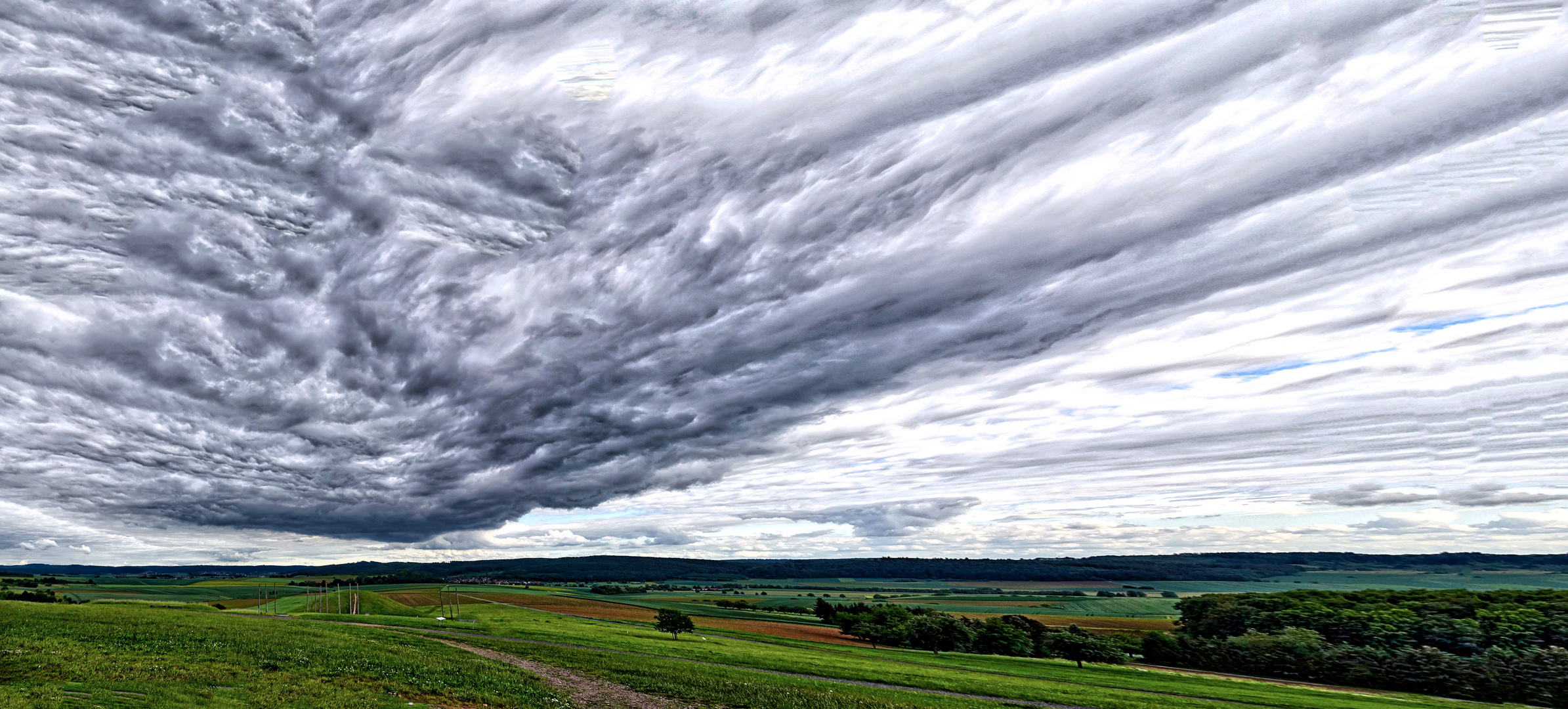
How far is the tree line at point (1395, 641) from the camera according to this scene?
89.2 metres

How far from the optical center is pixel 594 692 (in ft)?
124

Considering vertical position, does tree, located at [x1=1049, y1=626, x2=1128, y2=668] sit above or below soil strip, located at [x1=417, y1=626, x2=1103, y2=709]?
below

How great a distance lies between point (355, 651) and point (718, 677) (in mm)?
24599

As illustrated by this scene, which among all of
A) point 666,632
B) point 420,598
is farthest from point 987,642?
point 420,598

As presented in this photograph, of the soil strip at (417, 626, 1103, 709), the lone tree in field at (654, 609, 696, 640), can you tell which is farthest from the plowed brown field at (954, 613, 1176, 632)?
the soil strip at (417, 626, 1103, 709)

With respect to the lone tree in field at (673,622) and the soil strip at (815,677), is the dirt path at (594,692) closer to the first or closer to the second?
the soil strip at (815,677)

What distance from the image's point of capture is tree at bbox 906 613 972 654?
120938 millimetres

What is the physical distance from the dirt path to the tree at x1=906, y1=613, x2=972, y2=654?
90.8 m

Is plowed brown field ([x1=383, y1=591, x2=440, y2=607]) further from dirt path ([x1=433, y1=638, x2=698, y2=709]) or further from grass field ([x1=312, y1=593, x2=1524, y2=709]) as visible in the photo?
dirt path ([x1=433, y1=638, x2=698, y2=709])

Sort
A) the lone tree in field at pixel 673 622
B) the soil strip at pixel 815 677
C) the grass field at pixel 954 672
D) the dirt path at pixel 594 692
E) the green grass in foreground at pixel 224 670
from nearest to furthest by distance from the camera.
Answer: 1. the green grass in foreground at pixel 224 670
2. the dirt path at pixel 594 692
3. the soil strip at pixel 815 677
4. the grass field at pixel 954 672
5. the lone tree in field at pixel 673 622

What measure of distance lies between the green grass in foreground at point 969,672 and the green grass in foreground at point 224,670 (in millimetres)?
11168

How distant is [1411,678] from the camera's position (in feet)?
309

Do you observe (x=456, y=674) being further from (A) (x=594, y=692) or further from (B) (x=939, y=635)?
(B) (x=939, y=635)

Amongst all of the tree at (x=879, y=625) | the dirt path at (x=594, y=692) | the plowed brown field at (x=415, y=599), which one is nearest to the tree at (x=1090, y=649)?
the tree at (x=879, y=625)
